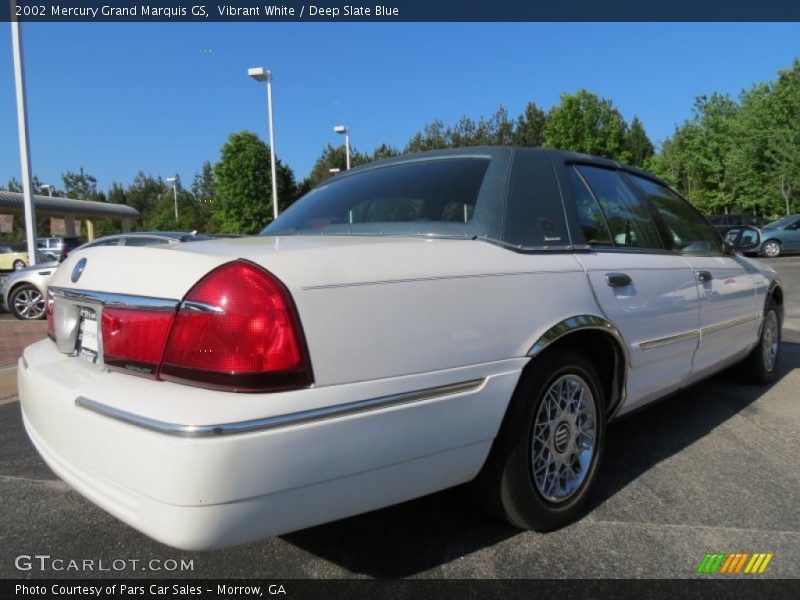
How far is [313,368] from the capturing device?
1.66 m

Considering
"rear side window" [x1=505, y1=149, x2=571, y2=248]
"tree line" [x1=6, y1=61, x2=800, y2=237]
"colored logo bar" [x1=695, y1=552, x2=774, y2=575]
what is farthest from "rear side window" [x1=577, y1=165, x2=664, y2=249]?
"tree line" [x1=6, y1=61, x2=800, y2=237]

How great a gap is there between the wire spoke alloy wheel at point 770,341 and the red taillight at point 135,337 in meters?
4.39

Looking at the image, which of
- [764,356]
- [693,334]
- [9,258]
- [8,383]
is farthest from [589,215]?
[9,258]

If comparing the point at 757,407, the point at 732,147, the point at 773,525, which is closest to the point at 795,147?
the point at 732,147

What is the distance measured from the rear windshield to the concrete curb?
125 inches

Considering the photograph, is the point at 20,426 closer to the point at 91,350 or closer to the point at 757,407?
the point at 91,350

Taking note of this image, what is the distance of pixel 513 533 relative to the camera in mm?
2395

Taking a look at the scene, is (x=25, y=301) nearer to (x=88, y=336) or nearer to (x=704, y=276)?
(x=88, y=336)

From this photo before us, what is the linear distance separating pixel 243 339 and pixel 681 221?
9.90 feet

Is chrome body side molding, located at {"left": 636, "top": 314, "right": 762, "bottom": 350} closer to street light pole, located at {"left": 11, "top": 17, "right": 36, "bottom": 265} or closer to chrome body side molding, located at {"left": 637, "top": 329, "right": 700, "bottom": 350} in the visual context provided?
chrome body side molding, located at {"left": 637, "top": 329, "right": 700, "bottom": 350}

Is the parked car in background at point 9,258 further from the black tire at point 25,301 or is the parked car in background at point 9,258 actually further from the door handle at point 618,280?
the door handle at point 618,280

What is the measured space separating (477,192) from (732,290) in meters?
2.24

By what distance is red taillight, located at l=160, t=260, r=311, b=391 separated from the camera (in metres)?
1.63

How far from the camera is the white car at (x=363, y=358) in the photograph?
1606 millimetres
